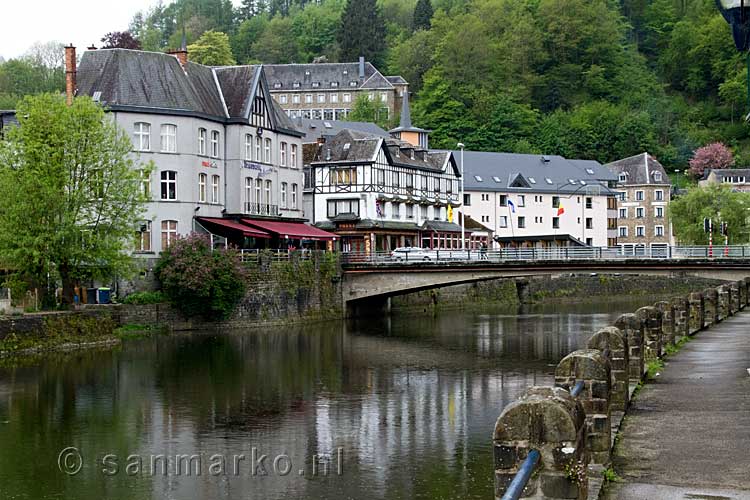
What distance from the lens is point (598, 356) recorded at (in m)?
15.8

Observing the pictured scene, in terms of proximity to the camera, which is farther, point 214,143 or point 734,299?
point 214,143

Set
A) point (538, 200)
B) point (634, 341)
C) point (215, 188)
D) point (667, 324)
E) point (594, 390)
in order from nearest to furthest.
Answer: point (594, 390) < point (634, 341) < point (667, 324) < point (215, 188) < point (538, 200)

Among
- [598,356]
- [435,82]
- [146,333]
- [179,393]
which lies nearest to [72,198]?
[146,333]

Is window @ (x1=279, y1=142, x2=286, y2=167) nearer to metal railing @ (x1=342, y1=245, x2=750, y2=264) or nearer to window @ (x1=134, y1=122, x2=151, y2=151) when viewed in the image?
metal railing @ (x1=342, y1=245, x2=750, y2=264)

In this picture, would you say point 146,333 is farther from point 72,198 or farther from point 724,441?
point 724,441

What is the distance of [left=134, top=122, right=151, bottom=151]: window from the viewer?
62.4m

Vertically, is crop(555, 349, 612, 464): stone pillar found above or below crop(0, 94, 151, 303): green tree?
below

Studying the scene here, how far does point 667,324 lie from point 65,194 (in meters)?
31.0

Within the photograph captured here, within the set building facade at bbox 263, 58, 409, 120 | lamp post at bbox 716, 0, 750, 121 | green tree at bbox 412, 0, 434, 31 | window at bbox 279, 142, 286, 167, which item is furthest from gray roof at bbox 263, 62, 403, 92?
lamp post at bbox 716, 0, 750, 121

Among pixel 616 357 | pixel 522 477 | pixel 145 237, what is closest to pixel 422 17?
pixel 145 237

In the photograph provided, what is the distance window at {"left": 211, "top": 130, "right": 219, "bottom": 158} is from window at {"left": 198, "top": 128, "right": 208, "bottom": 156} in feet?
2.27

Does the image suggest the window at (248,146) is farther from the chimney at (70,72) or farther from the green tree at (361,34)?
the green tree at (361,34)

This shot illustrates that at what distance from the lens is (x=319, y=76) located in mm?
165250

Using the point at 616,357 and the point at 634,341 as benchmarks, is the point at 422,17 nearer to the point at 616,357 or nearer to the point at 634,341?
the point at 634,341
